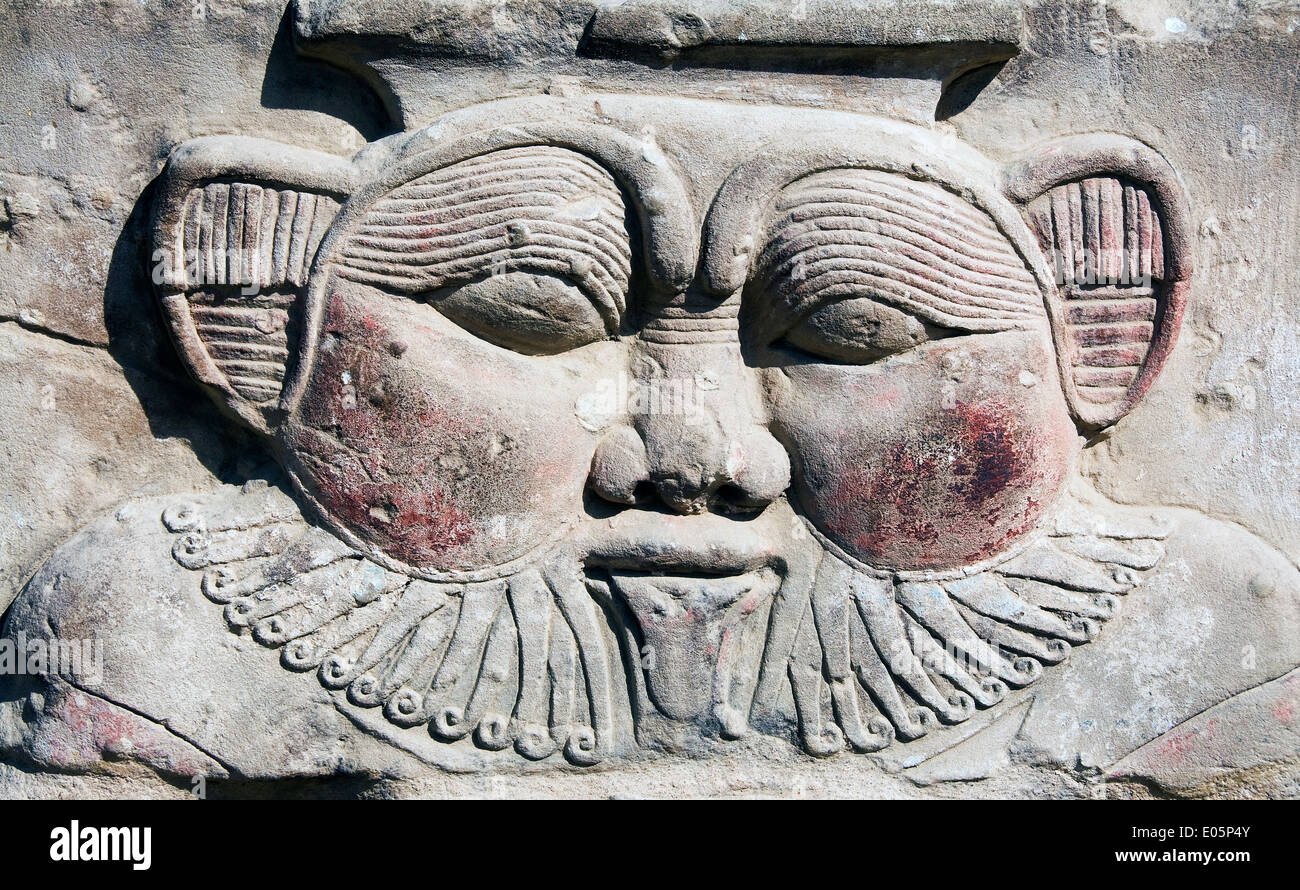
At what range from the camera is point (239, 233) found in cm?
233


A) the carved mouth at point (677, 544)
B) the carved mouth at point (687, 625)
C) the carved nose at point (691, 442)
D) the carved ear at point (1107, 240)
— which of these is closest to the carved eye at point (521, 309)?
the carved nose at point (691, 442)

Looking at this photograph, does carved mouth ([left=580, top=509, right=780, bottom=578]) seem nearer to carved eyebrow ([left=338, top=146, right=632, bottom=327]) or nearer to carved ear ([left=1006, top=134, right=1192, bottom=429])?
carved eyebrow ([left=338, top=146, right=632, bottom=327])

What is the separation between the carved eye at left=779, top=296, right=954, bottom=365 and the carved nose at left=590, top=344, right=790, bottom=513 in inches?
7.3

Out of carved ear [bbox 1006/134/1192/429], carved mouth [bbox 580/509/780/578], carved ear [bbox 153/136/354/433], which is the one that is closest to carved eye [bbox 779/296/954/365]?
carved ear [bbox 1006/134/1192/429]

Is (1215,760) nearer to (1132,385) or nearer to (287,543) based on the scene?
(1132,385)

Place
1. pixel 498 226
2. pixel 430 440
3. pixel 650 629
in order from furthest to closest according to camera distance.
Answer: pixel 650 629
pixel 430 440
pixel 498 226

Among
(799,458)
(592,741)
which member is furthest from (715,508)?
(592,741)

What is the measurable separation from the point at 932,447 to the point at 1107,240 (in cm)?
58

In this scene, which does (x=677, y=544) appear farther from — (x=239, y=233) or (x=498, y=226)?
(x=239, y=233)

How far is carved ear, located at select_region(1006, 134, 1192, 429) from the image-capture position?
2416 millimetres

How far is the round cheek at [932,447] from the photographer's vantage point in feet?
7.87

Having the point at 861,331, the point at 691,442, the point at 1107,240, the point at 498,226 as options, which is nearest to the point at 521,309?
the point at 498,226

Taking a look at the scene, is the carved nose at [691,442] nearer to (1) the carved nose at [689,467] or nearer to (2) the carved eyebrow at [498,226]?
(1) the carved nose at [689,467]

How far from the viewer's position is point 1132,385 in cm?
255
